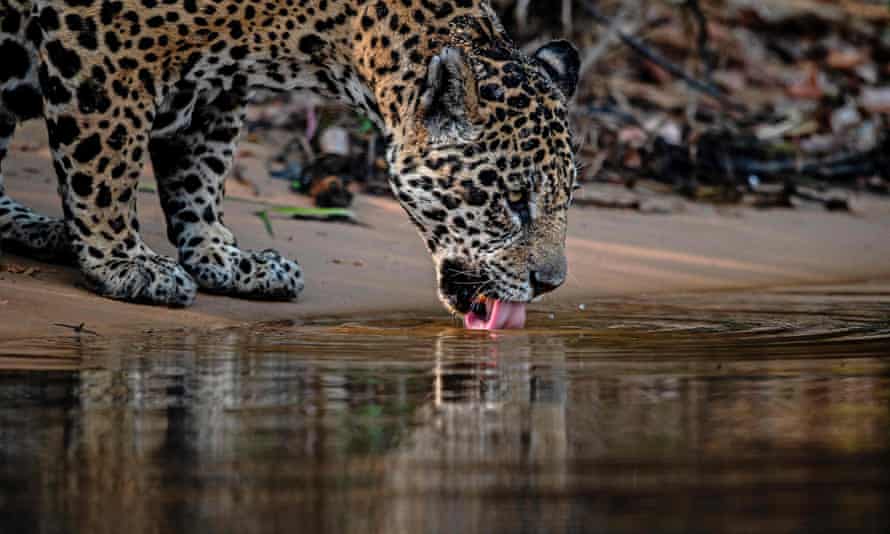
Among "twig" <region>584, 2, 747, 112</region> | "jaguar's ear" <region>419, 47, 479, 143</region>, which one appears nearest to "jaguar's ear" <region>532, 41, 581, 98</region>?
Answer: "jaguar's ear" <region>419, 47, 479, 143</region>

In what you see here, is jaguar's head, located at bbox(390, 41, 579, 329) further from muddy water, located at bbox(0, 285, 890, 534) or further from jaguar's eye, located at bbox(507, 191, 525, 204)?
muddy water, located at bbox(0, 285, 890, 534)

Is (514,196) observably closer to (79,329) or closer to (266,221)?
(79,329)

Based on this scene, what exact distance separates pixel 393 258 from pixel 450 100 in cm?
197

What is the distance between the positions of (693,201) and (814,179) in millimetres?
1459

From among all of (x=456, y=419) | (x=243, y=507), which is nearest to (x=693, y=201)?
A: (x=456, y=419)

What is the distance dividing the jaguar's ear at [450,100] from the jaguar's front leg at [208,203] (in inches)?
45.4

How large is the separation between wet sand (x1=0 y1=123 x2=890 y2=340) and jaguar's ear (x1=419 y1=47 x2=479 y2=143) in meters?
0.97

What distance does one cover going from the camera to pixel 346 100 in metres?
7.12

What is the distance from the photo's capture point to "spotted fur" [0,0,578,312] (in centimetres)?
653

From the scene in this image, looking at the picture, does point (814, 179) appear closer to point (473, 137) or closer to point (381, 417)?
point (473, 137)

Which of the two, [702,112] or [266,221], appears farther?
[702,112]

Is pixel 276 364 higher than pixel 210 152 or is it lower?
lower

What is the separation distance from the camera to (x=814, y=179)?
1188cm

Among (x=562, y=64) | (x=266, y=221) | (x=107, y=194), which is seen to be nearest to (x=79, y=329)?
(x=107, y=194)
